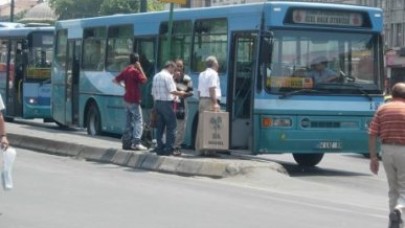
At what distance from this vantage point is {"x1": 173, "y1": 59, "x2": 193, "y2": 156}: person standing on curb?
1798 cm

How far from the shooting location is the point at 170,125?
17469 mm

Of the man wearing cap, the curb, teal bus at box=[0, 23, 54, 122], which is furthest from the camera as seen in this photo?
teal bus at box=[0, 23, 54, 122]

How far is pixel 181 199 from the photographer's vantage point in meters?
13.5

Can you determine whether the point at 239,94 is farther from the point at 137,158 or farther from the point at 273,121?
the point at 137,158

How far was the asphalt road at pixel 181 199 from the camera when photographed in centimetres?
1147

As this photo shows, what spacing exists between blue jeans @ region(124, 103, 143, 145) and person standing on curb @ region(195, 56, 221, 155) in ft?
4.88

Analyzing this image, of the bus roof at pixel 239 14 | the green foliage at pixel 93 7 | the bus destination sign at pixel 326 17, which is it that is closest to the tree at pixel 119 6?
the green foliage at pixel 93 7

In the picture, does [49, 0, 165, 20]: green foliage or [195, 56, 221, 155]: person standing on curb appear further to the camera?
[49, 0, 165, 20]: green foliage

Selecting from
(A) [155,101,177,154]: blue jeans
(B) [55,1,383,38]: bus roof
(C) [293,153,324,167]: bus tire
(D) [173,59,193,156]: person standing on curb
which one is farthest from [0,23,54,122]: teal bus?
(A) [155,101,177,154]: blue jeans

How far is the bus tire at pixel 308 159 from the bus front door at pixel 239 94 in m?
1.64

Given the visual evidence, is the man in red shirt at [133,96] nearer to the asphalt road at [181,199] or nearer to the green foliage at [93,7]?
the asphalt road at [181,199]

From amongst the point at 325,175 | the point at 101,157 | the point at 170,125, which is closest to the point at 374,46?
the point at 325,175

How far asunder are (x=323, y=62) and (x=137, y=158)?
12.7ft

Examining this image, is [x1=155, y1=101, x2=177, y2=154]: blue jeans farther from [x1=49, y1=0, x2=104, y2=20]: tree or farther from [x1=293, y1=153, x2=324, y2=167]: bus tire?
[x1=49, y1=0, x2=104, y2=20]: tree
